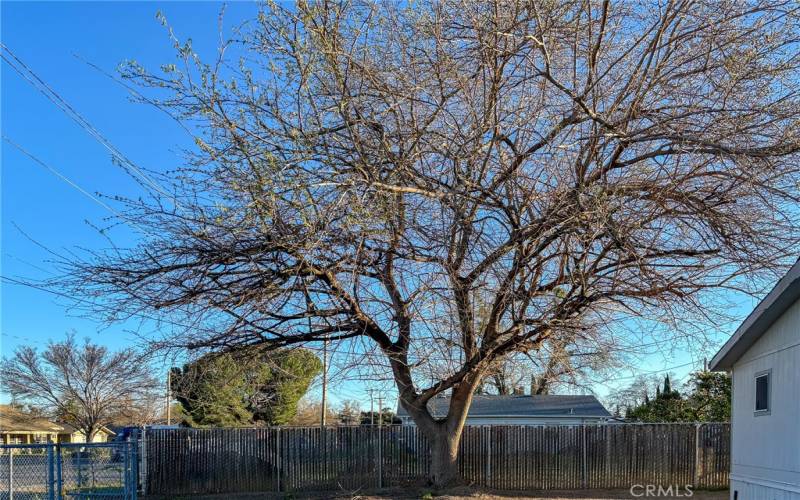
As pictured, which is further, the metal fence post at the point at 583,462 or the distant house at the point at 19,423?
the distant house at the point at 19,423

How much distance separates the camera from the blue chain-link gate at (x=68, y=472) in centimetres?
1356

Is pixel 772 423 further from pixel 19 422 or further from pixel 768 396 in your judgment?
pixel 19 422

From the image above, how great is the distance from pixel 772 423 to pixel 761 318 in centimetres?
157

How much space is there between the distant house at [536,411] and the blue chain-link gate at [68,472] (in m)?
15.1

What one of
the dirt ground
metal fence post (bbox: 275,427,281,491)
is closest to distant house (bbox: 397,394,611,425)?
the dirt ground

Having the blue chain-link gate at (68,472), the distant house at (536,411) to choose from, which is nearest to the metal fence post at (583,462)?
the distant house at (536,411)

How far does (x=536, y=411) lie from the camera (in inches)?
1155

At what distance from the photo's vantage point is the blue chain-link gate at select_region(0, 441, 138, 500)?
13.6 metres

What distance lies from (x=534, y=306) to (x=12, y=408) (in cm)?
3727

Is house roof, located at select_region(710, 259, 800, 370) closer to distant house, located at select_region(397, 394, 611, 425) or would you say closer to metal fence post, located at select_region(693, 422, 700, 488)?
metal fence post, located at select_region(693, 422, 700, 488)

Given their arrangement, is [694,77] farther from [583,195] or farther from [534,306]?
[534,306]

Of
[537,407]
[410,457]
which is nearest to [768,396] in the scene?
[410,457]

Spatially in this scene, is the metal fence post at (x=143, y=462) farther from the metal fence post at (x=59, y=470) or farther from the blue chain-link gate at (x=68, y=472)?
the metal fence post at (x=59, y=470)

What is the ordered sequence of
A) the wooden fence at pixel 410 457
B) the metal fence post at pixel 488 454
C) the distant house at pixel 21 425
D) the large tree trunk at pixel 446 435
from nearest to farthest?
the large tree trunk at pixel 446 435, the metal fence post at pixel 488 454, the wooden fence at pixel 410 457, the distant house at pixel 21 425
